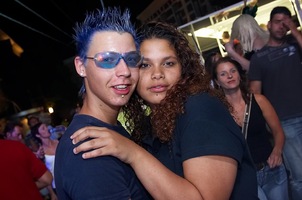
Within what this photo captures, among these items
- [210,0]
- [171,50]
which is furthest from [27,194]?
[210,0]

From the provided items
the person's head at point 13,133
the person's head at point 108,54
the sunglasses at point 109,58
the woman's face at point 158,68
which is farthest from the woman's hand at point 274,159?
the person's head at point 13,133

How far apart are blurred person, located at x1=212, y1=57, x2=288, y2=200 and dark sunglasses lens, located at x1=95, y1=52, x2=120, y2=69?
2.15m

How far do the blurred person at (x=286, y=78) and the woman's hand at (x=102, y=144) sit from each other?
308 centimetres

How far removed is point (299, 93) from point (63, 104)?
2469 cm

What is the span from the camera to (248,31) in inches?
172

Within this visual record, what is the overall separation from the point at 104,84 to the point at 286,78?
3.08m

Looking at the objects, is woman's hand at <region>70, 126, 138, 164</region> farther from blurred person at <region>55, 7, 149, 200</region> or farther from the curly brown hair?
the curly brown hair

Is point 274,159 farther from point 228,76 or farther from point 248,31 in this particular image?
point 248,31

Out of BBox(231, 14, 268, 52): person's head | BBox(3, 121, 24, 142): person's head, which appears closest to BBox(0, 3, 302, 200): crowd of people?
BBox(231, 14, 268, 52): person's head

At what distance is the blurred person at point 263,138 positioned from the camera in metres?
3.51

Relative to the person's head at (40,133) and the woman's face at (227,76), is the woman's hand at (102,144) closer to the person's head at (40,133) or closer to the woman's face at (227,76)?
the woman's face at (227,76)

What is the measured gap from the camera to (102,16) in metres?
1.72

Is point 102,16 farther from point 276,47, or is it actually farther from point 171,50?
point 276,47

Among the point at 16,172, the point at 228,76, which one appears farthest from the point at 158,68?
the point at 228,76
